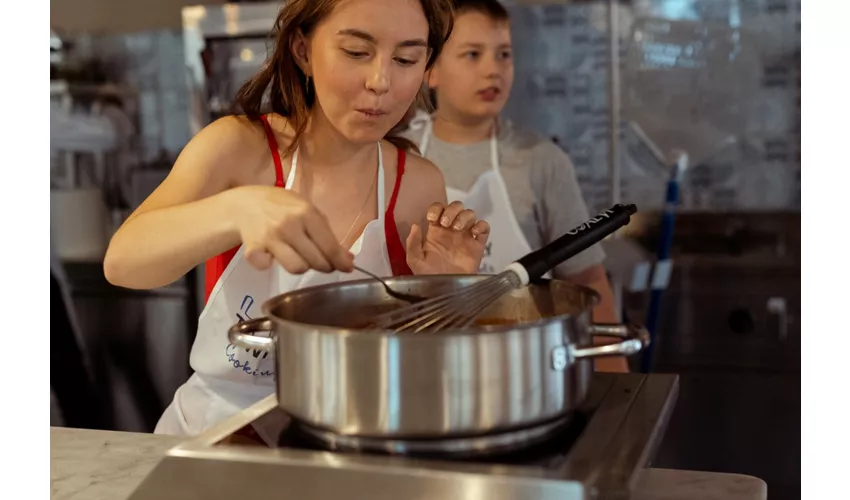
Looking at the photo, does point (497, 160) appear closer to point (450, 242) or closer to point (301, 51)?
point (450, 242)

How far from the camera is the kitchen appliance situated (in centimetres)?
59

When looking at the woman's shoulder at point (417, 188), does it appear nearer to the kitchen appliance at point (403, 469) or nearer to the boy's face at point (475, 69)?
the boy's face at point (475, 69)

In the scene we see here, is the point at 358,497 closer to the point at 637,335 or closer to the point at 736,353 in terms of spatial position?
the point at 637,335

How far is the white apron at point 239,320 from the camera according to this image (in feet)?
3.22

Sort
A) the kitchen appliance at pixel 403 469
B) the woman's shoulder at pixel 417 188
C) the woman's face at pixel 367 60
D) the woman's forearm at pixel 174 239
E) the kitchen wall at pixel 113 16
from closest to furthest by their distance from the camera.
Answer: the kitchen appliance at pixel 403 469 < the woman's forearm at pixel 174 239 < the woman's face at pixel 367 60 < the woman's shoulder at pixel 417 188 < the kitchen wall at pixel 113 16

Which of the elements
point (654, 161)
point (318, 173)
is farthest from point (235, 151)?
point (654, 161)

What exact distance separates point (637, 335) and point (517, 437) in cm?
12

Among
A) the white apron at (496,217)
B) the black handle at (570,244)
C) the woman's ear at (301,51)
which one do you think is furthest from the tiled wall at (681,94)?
the black handle at (570,244)

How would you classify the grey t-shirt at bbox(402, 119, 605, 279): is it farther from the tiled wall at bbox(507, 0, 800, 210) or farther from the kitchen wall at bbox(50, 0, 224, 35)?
the kitchen wall at bbox(50, 0, 224, 35)

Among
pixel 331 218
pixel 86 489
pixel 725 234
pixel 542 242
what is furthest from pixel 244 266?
pixel 725 234

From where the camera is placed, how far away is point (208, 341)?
108cm

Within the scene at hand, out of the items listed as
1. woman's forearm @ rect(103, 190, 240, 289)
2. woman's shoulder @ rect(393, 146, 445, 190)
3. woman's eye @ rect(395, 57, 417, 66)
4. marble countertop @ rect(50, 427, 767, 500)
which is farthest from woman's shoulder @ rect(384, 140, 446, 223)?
marble countertop @ rect(50, 427, 767, 500)

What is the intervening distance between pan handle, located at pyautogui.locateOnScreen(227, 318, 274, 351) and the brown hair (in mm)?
308

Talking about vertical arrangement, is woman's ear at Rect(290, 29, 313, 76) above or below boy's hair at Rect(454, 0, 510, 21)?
below
